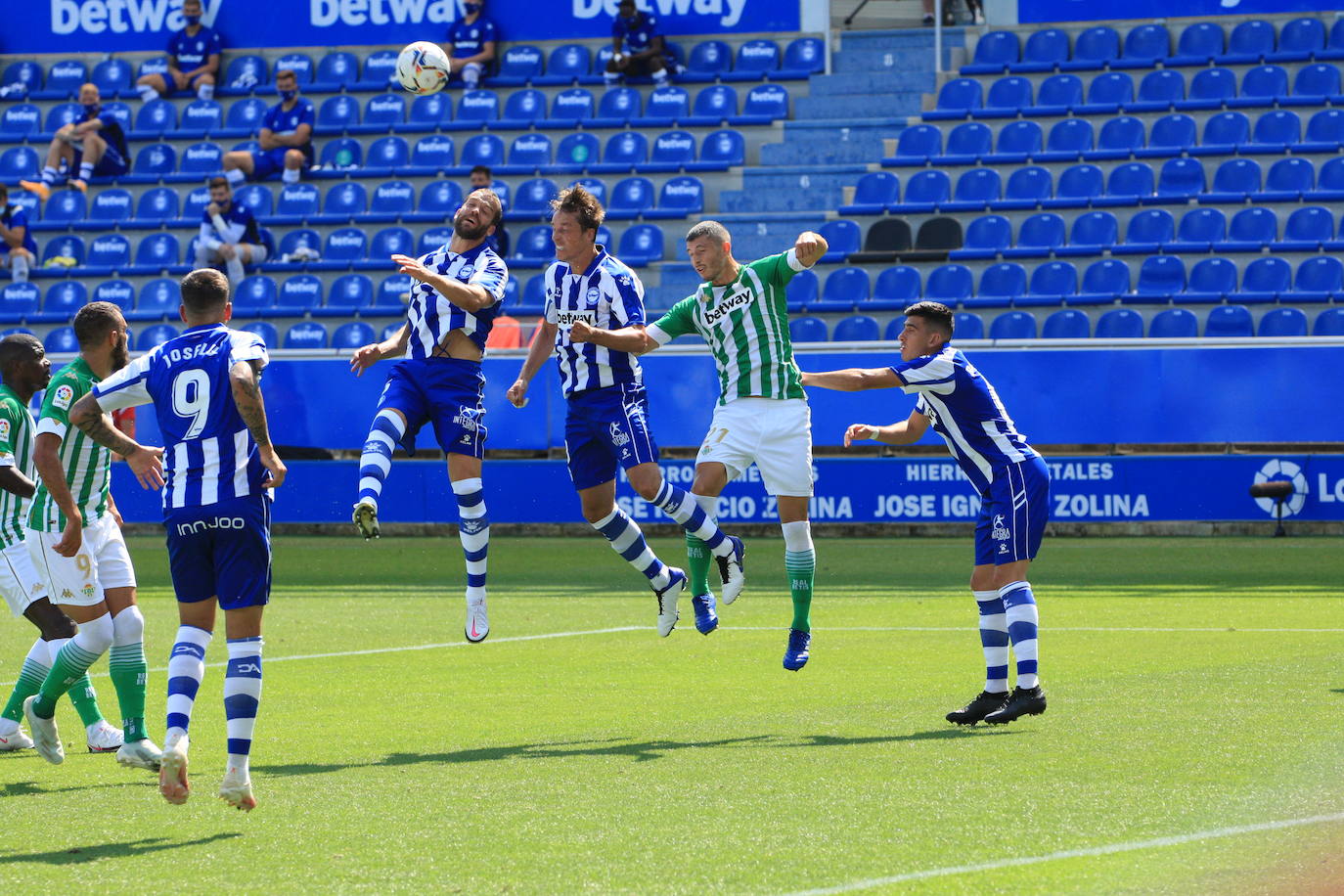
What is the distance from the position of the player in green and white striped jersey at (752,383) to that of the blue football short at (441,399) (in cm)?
113

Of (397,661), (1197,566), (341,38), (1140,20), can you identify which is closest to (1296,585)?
(1197,566)

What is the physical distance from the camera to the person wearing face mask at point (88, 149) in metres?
27.5

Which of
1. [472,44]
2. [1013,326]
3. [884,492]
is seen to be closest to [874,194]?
[1013,326]

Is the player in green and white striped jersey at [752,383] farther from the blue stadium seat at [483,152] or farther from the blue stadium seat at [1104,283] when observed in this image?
the blue stadium seat at [483,152]

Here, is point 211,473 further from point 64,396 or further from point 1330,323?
point 1330,323

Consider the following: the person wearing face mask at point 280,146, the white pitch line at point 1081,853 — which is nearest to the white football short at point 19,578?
the white pitch line at point 1081,853

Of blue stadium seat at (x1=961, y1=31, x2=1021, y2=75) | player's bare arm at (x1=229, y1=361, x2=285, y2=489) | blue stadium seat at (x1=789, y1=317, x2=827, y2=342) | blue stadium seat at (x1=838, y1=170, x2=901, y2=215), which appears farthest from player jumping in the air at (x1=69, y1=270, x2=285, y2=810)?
blue stadium seat at (x1=961, y1=31, x2=1021, y2=75)

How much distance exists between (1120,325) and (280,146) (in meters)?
13.0

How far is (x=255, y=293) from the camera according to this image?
25.1 m

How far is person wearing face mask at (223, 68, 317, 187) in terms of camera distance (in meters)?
26.7

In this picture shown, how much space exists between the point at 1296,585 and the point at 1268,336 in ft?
19.4

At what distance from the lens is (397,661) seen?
11.0m

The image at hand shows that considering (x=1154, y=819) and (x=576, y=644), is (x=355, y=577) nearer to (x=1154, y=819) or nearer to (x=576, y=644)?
(x=576, y=644)

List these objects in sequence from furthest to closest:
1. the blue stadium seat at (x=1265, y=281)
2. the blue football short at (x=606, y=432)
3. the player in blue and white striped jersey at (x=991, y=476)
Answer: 1. the blue stadium seat at (x=1265, y=281)
2. the blue football short at (x=606, y=432)
3. the player in blue and white striped jersey at (x=991, y=476)
